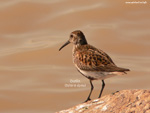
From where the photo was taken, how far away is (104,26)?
86.5ft

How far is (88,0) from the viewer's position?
29.4 m

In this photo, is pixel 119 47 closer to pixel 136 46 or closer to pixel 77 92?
pixel 136 46

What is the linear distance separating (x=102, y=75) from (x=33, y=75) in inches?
392

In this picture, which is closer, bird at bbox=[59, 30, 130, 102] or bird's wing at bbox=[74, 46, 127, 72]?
bird at bbox=[59, 30, 130, 102]

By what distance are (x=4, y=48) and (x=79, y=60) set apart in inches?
468

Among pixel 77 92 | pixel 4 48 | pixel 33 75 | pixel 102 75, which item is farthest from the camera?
pixel 4 48

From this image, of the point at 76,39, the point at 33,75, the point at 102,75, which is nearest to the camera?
the point at 102,75

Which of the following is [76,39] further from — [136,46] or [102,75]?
[136,46]

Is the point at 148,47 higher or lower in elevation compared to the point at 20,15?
lower

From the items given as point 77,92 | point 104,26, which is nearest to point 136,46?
point 104,26

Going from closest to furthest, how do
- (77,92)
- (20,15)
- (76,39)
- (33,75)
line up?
(76,39), (77,92), (33,75), (20,15)

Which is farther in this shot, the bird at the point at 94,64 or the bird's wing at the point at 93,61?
the bird's wing at the point at 93,61

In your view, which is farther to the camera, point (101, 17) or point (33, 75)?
point (101, 17)

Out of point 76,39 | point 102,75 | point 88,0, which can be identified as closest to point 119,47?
point 88,0
